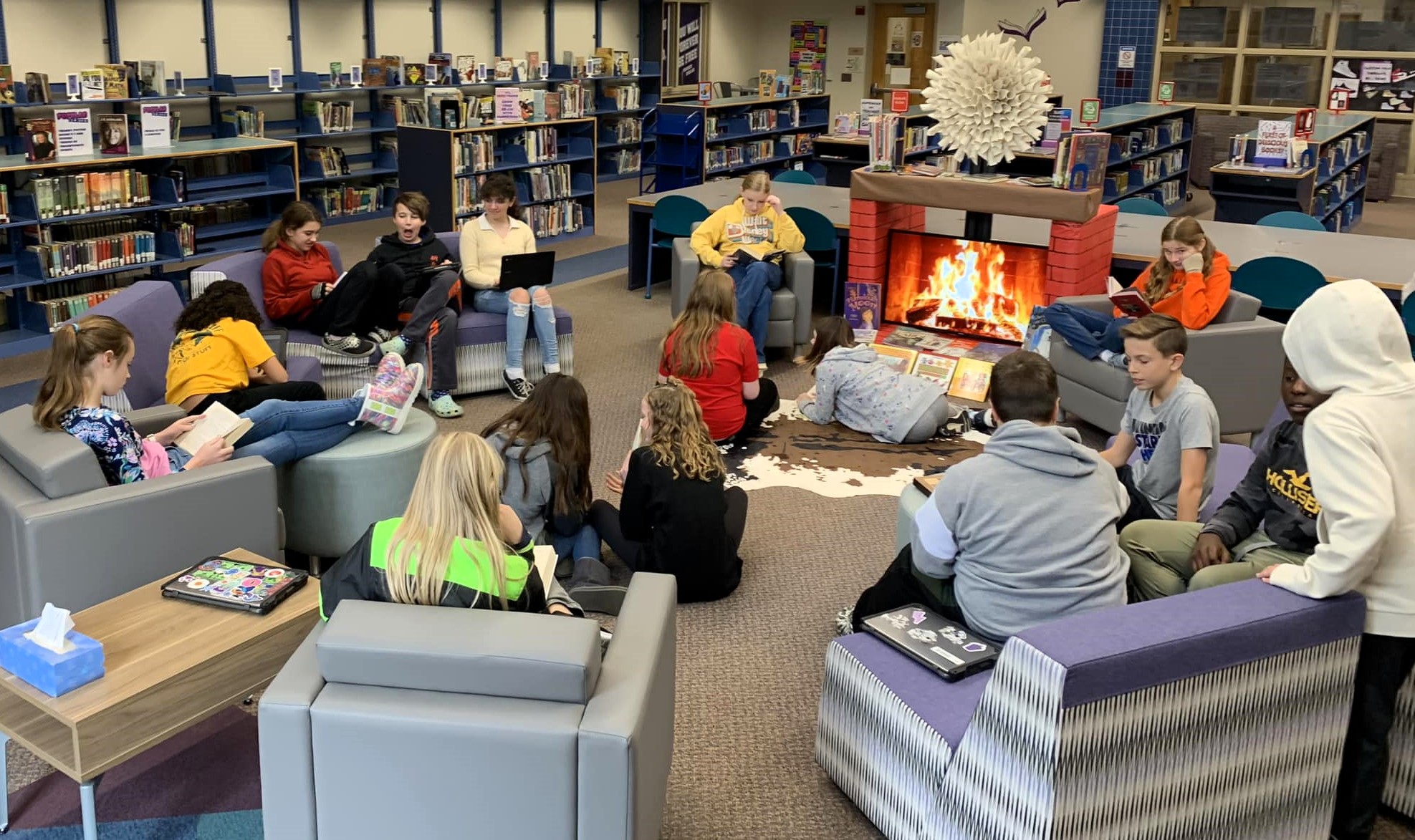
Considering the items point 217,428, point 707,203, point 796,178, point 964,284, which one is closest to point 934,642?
point 217,428

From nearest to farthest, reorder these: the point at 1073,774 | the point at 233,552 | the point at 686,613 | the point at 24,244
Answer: the point at 1073,774, the point at 233,552, the point at 686,613, the point at 24,244

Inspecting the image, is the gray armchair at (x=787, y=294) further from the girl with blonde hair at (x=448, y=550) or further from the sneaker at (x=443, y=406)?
Result: the girl with blonde hair at (x=448, y=550)

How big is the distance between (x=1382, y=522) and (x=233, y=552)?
297 cm

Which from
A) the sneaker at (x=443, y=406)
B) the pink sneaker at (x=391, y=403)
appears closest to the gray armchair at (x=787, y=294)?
the sneaker at (x=443, y=406)

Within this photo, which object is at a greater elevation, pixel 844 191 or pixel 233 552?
pixel 844 191

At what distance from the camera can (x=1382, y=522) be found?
8.16 feet

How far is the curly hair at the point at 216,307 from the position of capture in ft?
15.4

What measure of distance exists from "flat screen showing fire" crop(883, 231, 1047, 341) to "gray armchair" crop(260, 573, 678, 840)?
16.7 ft

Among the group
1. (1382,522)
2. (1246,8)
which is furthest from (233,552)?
(1246,8)

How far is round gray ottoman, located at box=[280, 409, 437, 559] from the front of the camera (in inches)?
165

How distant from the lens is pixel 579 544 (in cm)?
424

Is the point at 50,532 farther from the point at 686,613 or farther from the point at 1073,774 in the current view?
the point at 1073,774

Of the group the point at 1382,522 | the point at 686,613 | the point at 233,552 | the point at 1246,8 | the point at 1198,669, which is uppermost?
the point at 1246,8

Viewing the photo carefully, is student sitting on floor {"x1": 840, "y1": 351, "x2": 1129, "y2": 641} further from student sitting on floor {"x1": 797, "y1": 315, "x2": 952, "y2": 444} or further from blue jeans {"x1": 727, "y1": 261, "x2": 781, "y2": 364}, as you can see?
blue jeans {"x1": 727, "y1": 261, "x2": 781, "y2": 364}
